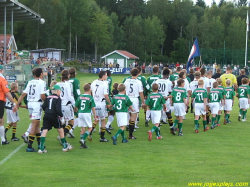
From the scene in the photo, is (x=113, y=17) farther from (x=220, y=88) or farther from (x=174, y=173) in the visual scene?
(x=174, y=173)

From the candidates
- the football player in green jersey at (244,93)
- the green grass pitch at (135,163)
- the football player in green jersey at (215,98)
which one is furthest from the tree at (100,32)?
the green grass pitch at (135,163)

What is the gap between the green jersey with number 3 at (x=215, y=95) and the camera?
1381 cm

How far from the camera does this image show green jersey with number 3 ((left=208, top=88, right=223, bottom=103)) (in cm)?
1381

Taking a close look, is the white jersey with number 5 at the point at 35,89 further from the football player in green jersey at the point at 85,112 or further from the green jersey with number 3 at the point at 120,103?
the green jersey with number 3 at the point at 120,103

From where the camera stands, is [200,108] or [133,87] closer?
[133,87]

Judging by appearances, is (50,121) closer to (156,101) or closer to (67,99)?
(67,99)

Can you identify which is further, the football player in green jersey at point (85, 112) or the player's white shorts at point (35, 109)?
the football player in green jersey at point (85, 112)

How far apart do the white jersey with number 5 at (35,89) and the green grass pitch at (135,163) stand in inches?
54.3

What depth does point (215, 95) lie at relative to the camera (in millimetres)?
13836

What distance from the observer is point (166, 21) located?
292ft

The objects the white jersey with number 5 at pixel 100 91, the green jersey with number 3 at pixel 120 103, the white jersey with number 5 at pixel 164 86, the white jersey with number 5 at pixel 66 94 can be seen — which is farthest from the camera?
the white jersey with number 5 at pixel 164 86

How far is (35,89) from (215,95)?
656cm

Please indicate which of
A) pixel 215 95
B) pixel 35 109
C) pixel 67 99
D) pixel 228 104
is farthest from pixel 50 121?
pixel 228 104

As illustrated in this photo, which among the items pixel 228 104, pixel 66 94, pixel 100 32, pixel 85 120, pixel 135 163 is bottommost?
pixel 135 163
